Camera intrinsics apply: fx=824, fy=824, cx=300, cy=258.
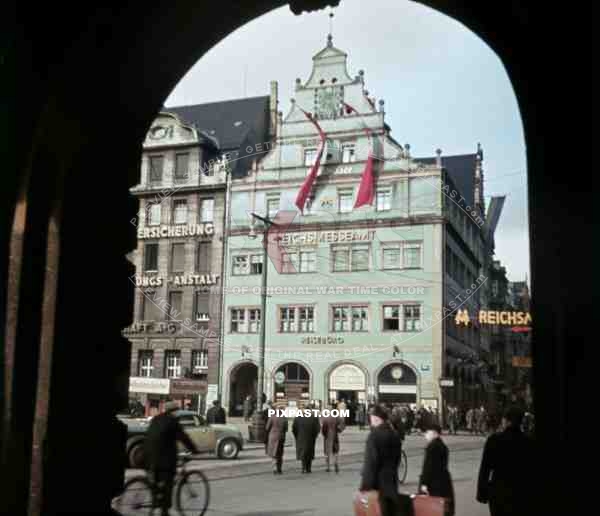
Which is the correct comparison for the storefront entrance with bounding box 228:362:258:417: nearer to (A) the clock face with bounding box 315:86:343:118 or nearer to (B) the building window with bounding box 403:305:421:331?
(B) the building window with bounding box 403:305:421:331

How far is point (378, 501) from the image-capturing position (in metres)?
6.75

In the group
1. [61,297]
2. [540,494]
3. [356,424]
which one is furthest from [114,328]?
[356,424]

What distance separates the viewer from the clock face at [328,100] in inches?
1609

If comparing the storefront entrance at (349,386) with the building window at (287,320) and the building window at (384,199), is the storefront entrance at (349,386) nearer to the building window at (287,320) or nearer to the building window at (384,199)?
the building window at (287,320)

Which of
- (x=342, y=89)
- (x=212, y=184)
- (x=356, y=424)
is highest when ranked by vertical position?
(x=342, y=89)

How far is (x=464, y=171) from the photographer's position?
47.8 metres

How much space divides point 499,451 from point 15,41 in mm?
4336

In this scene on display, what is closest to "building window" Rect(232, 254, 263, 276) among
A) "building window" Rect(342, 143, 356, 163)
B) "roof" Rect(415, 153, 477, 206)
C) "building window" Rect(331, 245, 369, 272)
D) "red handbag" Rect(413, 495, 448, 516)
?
"building window" Rect(331, 245, 369, 272)

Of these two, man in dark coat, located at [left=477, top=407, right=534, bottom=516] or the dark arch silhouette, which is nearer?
the dark arch silhouette

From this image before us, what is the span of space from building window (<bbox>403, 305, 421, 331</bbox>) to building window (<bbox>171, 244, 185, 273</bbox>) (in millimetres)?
12860

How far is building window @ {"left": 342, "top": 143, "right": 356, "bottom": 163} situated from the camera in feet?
131

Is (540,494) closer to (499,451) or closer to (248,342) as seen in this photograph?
(499,451)

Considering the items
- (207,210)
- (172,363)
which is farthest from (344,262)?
(172,363)

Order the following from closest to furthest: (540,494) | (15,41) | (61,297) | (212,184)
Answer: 1. (540,494)
2. (15,41)
3. (61,297)
4. (212,184)
